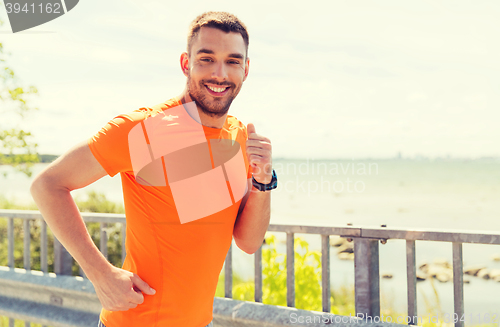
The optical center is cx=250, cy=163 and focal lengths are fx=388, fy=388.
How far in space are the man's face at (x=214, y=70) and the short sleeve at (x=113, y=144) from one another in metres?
0.30

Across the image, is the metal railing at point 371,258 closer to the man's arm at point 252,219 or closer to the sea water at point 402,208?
the sea water at point 402,208

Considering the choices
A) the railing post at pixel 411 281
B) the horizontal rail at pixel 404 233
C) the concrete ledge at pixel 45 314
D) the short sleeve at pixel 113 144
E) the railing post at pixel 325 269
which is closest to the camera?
the short sleeve at pixel 113 144

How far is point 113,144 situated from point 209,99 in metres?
0.43

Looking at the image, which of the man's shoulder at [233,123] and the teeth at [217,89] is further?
the man's shoulder at [233,123]

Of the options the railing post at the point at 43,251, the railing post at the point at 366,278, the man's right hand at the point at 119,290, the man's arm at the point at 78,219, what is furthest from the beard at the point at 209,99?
the railing post at the point at 43,251

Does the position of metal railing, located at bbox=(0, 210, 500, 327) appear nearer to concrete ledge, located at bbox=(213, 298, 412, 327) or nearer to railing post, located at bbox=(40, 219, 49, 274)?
concrete ledge, located at bbox=(213, 298, 412, 327)

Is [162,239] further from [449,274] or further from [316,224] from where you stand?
[449,274]

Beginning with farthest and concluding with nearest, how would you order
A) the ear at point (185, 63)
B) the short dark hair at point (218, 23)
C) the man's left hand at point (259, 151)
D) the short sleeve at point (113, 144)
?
the ear at point (185, 63) → the short dark hair at point (218, 23) → the man's left hand at point (259, 151) → the short sleeve at point (113, 144)

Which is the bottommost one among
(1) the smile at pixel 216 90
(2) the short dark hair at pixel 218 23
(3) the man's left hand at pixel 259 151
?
(3) the man's left hand at pixel 259 151

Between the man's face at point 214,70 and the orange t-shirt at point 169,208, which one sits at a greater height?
the man's face at point 214,70

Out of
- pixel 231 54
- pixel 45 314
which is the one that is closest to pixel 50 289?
pixel 45 314

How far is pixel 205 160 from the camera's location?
163 cm

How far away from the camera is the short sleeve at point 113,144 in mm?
1415

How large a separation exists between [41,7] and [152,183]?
18.6ft
